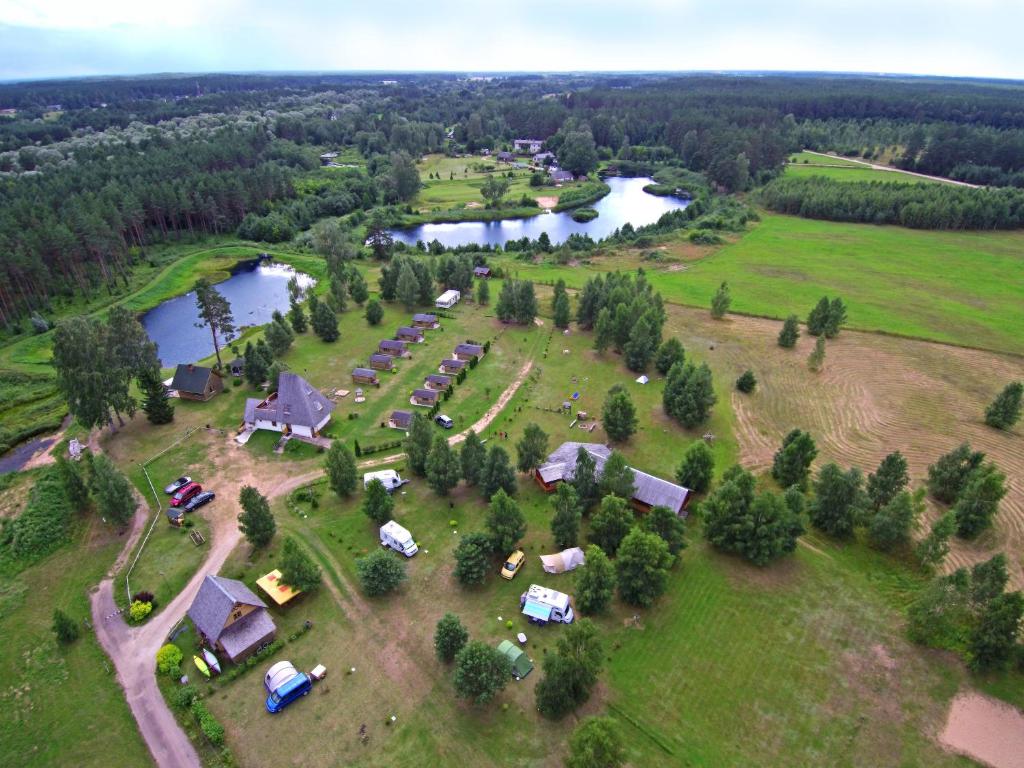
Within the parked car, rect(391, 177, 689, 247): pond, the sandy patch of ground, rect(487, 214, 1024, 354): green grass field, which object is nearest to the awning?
the sandy patch of ground

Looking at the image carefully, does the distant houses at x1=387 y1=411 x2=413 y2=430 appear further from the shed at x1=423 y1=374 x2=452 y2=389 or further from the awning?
the awning

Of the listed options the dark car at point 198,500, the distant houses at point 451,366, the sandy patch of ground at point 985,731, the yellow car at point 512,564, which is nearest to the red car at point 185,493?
the dark car at point 198,500

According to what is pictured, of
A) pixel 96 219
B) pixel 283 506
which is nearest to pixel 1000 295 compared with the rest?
pixel 283 506

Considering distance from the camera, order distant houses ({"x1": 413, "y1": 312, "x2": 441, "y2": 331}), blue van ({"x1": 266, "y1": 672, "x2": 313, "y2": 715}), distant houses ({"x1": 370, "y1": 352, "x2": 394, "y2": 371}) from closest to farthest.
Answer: blue van ({"x1": 266, "y1": 672, "x2": 313, "y2": 715}), distant houses ({"x1": 370, "y1": 352, "x2": 394, "y2": 371}), distant houses ({"x1": 413, "y1": 312, "x2": 441, "y2": 331})

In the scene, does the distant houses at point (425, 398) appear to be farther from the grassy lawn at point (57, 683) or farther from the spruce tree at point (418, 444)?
the grassy lawn at point (57, 683)

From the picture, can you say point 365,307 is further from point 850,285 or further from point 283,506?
point 850,285
